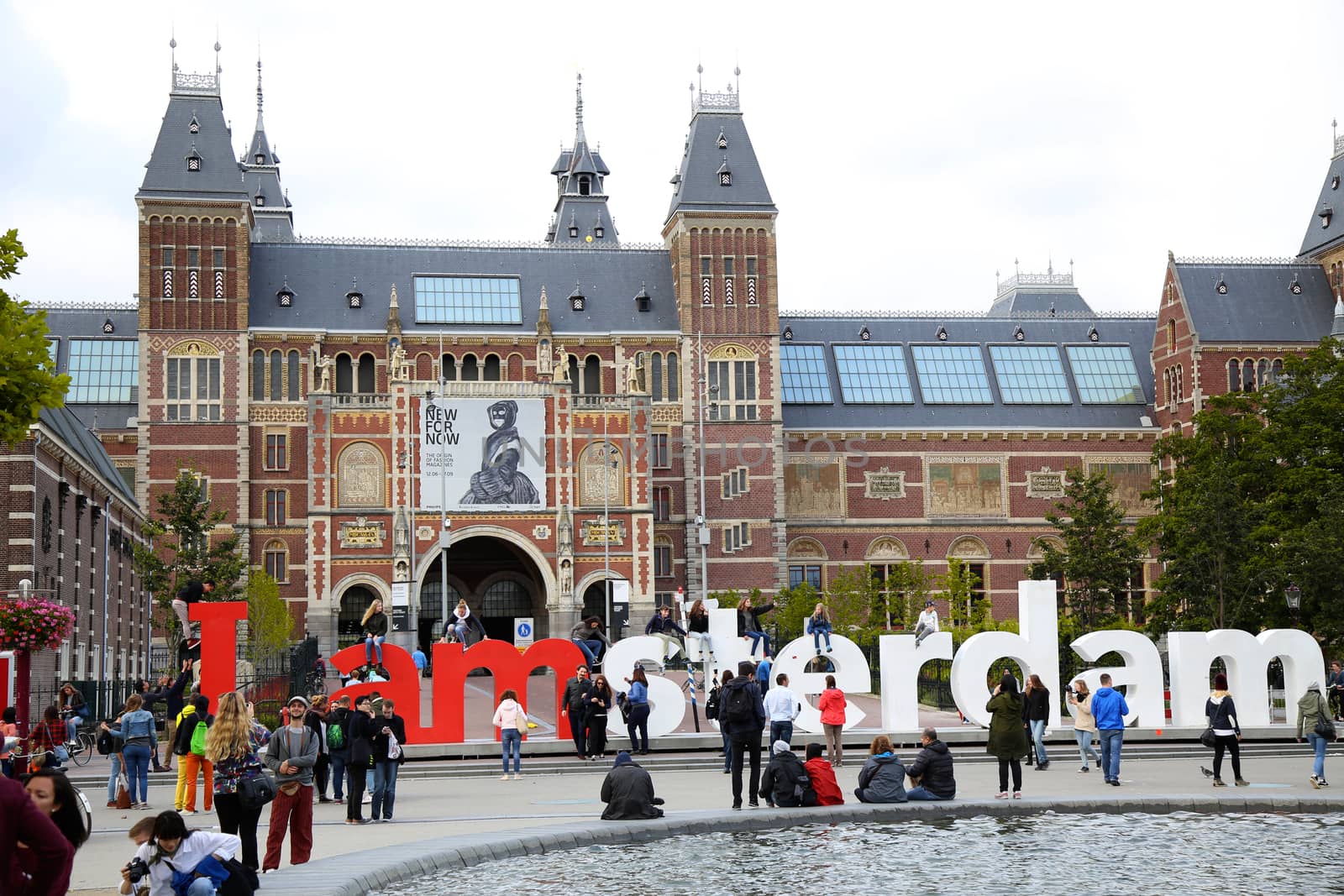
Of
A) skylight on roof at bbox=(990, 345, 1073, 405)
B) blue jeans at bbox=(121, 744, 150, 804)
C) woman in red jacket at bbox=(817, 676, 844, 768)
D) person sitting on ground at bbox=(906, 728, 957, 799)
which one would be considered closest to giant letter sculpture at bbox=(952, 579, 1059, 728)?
woman in red jacket at bbox=(817, 676, 844, 768)

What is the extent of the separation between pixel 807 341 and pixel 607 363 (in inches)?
414

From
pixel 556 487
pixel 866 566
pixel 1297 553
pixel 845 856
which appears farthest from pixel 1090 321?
pixel 845 856

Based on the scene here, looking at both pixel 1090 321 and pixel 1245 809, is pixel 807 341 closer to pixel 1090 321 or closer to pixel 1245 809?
pixel 1090 321

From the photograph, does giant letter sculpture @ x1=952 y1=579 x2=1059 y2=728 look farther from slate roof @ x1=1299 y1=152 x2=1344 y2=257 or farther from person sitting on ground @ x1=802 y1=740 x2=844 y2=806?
slate roof @ x1=1299 y1=152 x2=1344 y2=257

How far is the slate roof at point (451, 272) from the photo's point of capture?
6269 centimetres

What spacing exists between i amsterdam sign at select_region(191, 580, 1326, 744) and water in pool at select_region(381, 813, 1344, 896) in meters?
7.88

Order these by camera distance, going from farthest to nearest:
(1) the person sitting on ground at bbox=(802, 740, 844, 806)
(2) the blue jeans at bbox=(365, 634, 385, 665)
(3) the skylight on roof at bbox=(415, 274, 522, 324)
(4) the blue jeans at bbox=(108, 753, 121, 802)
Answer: (3) the skylight on roof at bbox=(415, 274, 522, 324), (2) the blue jeans at bbox=(365, 634, 385, 665), (4) the blue jeans at bbox=(108, 753, 121, 802), (1) the person sitting on ground at bbox=(802, 740, 844, 806)

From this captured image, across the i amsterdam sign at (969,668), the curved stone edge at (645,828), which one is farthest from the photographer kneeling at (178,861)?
the i amsterdam sign at (969,668)

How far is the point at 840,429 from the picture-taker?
65.9 meters

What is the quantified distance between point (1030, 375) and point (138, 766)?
183 feet

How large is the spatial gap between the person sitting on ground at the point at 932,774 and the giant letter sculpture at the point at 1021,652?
6.10 metres

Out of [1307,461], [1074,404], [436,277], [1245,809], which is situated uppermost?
[436,277]

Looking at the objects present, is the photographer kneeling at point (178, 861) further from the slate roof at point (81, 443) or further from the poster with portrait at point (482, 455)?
the poster with portrait at point (482, 455)

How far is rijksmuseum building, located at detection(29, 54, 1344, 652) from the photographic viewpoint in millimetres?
56781
